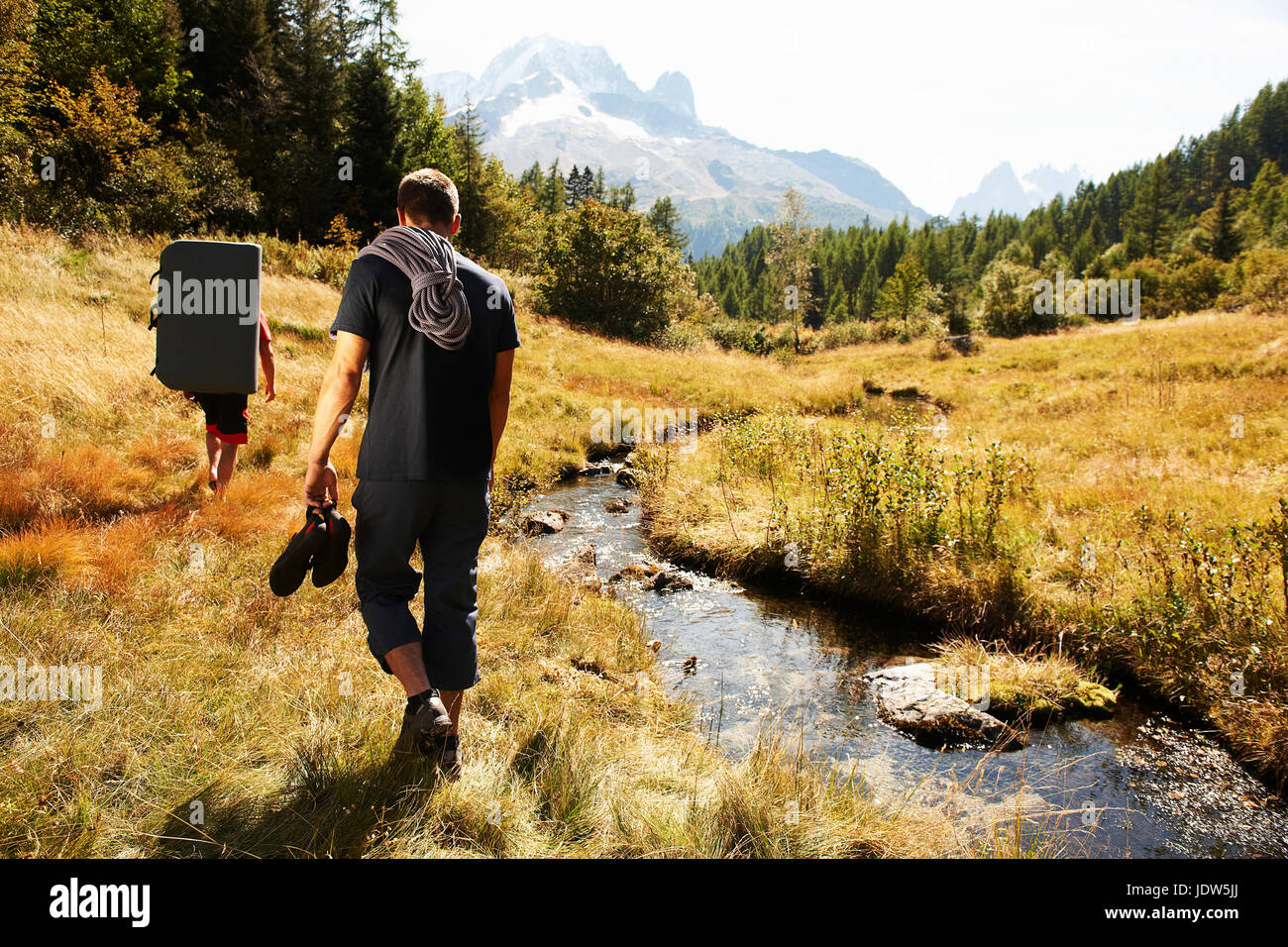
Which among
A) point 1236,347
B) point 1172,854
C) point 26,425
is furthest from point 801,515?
point 1236,347

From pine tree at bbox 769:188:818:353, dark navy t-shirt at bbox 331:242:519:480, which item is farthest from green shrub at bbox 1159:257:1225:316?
dark navy t-shirt at bbox 331:242:519:480

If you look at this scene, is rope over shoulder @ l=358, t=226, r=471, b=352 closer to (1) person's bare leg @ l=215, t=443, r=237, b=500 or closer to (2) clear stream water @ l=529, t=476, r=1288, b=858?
(2) clear stream water @ l=529, t=476, r=1288, b=858

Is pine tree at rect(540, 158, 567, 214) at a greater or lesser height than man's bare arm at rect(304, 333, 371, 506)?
greater

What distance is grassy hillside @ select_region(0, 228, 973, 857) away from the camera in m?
2.59

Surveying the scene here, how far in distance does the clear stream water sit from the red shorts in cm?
456

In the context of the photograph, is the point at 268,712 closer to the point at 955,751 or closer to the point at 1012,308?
the point at 955,751

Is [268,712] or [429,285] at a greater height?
[429,285]

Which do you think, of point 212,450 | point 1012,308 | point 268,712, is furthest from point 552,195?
point 268,712

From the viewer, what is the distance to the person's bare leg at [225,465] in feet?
21.7

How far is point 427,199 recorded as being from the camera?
3.07m

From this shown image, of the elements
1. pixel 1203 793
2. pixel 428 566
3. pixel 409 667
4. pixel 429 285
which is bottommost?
pixel 1203 793

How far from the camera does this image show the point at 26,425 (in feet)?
22.3

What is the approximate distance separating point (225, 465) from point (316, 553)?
186 inches

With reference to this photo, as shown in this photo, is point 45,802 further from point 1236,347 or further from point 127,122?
point 1236,347
